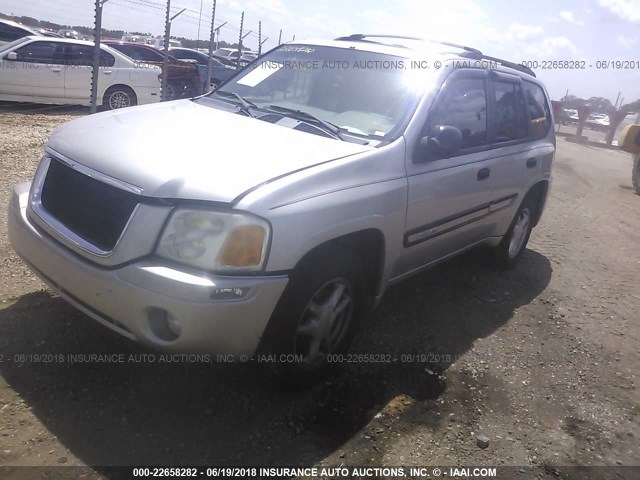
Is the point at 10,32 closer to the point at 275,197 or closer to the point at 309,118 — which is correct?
the point at 309,118

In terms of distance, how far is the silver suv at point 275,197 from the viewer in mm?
2514

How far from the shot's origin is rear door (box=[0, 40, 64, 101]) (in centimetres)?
1091

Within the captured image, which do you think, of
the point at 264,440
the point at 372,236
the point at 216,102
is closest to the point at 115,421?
the point at 264,440

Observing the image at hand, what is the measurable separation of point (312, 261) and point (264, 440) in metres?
0.90

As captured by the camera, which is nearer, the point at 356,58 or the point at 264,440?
the point at 264,440

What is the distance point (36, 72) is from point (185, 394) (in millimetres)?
10315

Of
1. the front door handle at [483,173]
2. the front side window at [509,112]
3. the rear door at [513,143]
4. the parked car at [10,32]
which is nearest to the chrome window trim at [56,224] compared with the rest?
the front door handle at [483,173]

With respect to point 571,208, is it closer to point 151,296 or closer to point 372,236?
point 372,236

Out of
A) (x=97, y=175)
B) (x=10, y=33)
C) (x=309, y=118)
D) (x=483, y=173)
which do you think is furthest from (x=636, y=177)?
(x=10, y=33)

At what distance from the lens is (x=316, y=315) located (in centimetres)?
300

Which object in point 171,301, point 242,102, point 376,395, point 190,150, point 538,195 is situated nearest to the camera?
point 171,301

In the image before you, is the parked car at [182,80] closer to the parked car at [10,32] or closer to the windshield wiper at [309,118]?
the parked car at [10,32]

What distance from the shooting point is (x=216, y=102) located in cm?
403

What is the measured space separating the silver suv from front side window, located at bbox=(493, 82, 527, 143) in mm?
55
